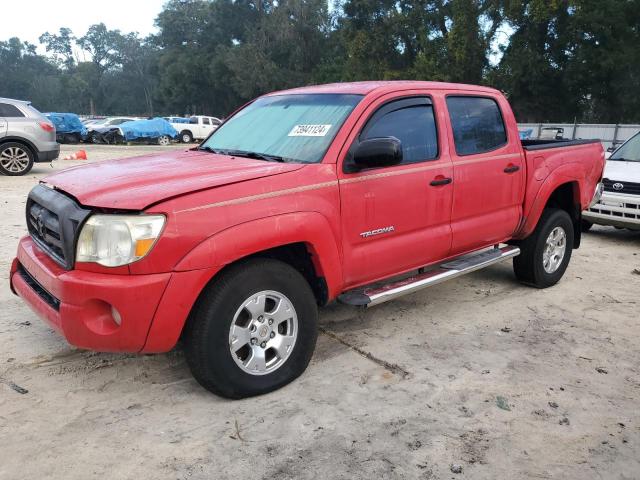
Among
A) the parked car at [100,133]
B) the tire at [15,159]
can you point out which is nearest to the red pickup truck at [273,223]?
the tire at [15,159]

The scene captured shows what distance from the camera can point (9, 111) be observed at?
12195 mm

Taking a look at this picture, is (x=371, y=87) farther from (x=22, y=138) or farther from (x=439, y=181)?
(x=22, y=138)

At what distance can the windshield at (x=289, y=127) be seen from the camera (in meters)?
3.60

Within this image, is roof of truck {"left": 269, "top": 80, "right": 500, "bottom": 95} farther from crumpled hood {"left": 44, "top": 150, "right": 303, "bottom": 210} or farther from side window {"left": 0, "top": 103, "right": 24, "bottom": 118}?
side window {"left": 0, "top": 103, "right": 24, "bottom": 118}

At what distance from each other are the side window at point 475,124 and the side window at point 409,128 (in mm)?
275

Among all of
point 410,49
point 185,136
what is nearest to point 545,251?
point 185,136

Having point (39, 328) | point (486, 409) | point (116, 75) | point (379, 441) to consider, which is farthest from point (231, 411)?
point (116, 75)

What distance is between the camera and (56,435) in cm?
286

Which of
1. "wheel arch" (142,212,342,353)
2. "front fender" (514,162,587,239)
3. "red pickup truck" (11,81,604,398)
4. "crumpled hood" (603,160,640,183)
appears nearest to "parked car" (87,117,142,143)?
"crumpled hood" (603,160,640,183)

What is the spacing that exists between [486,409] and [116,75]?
10202 cm

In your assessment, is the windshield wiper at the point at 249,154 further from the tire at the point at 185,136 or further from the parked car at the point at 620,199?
the tire at the point at 185,136

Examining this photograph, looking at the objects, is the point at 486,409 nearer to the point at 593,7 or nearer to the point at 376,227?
the point at 376,227

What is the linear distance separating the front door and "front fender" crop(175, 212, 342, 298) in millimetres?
159

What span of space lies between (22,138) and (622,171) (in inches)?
475
